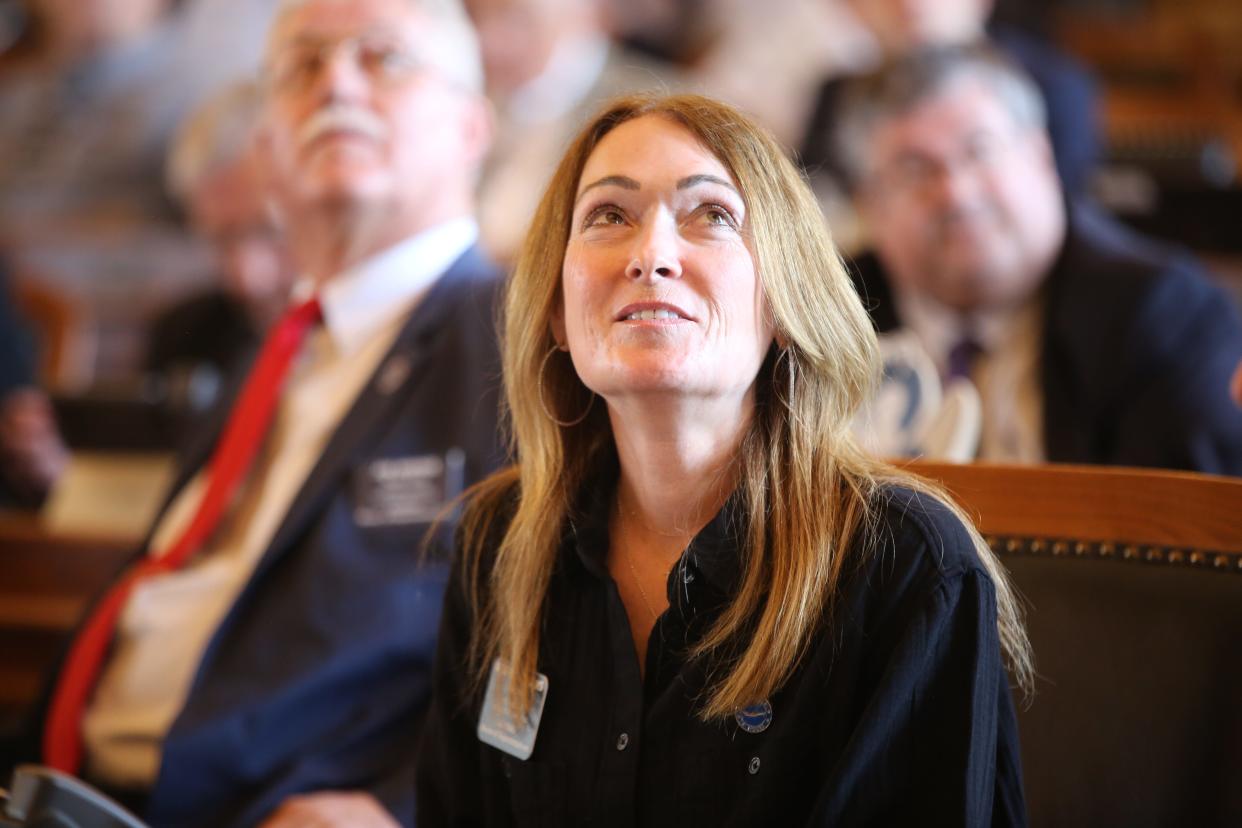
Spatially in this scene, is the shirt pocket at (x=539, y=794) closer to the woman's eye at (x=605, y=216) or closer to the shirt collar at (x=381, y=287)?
the woman's eye at (x=605, y=216)

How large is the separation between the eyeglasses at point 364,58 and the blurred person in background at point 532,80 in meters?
1.88

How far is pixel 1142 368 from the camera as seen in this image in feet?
5.52

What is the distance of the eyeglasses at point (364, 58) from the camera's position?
177 cm

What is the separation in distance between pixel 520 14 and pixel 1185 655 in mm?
3233

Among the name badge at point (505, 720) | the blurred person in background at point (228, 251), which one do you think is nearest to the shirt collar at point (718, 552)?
the name badge at point (505, 720)

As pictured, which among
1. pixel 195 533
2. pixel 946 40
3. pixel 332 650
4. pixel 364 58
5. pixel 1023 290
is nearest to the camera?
pixel 332 650

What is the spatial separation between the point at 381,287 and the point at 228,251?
51.0 inches

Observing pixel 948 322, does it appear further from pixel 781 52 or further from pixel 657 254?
pixel 781 52

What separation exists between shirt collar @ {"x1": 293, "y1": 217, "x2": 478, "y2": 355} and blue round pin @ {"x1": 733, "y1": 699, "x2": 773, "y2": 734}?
95 centimetres

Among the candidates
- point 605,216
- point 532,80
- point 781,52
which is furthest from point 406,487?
point 781,52

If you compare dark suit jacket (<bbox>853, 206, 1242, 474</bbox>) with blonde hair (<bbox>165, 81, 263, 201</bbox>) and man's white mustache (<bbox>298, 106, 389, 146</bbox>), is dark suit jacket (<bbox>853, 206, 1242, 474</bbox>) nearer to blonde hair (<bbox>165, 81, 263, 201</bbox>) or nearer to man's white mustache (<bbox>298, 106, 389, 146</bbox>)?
man's white mustache (<bbox>298, 106, 389, 146</bbox>)

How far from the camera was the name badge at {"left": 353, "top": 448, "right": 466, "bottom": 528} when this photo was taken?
1.47 metres

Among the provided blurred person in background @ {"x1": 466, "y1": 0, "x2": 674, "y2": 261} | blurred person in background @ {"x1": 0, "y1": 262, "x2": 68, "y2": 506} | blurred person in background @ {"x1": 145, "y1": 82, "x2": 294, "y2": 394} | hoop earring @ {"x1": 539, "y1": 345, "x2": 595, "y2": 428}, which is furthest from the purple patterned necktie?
blurred person in background @ {"x1": 0, "y1": 262, "x2": 68, "y2": 506}

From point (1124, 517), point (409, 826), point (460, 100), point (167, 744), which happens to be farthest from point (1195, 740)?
point (460, 100)
